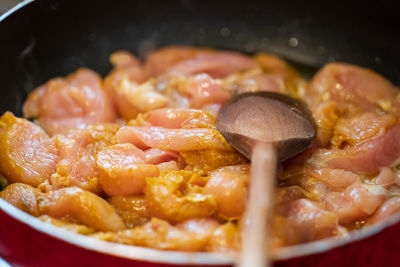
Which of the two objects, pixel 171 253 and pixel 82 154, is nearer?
pixel 171 253

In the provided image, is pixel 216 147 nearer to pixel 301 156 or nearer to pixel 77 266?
pixel 301 156

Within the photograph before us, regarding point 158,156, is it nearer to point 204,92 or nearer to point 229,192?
point 229,192

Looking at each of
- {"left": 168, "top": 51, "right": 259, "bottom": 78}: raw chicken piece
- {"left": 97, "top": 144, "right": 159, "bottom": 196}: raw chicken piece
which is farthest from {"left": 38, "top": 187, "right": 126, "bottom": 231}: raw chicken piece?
{"left": 168, "top": 51, "right": 259, "bottom": 78}: raw chicken piece

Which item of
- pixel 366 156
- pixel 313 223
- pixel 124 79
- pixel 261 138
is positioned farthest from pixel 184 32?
pixel 313 223

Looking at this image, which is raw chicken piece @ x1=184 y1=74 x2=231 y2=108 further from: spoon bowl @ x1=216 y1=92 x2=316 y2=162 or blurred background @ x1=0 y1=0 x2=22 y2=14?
blurred background @ x1=0 y1=0 x2=22 y2=14

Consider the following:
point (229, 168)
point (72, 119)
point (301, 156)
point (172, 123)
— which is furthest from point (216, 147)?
point (72, 119)

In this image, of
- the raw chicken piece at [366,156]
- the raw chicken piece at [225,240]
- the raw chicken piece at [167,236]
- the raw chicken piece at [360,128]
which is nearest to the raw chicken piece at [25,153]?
the raw chicken piece at [167,236]
